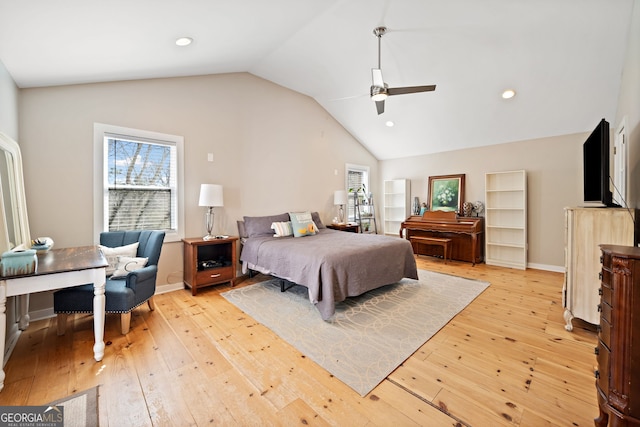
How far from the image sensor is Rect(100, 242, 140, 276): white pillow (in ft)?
9.04

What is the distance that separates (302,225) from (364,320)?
79.5 inches

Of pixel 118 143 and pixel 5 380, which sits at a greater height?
pixel 118 143

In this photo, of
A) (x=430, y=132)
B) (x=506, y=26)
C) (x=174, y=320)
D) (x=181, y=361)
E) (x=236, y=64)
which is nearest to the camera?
(x=181, y=361)

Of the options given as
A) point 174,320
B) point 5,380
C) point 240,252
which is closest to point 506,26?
point 240,252

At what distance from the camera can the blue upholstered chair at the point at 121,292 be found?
2.31 m

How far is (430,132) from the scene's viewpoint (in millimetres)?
5352

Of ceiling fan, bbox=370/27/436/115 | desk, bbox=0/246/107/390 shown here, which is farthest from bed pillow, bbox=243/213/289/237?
ceiling fan, bbox=370/27/436/115

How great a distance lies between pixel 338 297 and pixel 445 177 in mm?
4182

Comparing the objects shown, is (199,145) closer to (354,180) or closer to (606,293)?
(354,180)

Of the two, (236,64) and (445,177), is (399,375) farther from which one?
(445,177)

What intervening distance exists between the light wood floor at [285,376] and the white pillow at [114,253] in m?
0.55

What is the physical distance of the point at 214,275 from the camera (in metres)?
3.66

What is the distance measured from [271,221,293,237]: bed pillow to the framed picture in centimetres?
335

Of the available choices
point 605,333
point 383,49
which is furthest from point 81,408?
point 383,49
